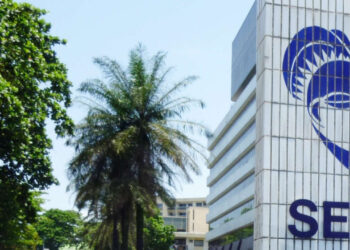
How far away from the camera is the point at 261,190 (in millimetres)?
27594

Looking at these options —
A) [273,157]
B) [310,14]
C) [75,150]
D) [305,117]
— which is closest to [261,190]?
[273,157]

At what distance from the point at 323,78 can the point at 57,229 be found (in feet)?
416

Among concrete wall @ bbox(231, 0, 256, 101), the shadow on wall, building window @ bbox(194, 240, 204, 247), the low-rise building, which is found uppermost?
concrete wall @ bbox(231, 0, 256, 101)

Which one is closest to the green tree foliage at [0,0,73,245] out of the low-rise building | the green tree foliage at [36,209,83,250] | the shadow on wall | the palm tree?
the palm tree

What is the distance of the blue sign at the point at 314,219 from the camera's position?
1080 inches

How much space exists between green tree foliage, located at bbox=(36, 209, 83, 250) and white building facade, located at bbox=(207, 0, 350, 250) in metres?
121

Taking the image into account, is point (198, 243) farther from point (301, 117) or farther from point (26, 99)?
point (26, 99)

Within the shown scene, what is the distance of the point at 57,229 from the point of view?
150 metres

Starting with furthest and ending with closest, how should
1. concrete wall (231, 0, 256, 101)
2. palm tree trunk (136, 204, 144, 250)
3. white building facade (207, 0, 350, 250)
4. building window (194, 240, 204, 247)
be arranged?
building window (194, 240, 204, 247), concrete wall (231, 0, 256, 101), palm tree trunk (136, 204, 144, 250), white building facade (207, 0, 350, 250)

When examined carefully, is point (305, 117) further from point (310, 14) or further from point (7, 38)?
point (7, 38)

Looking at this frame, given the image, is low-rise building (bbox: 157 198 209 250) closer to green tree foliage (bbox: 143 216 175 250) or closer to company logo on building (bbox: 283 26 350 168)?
green tree foliage (bbox: 143 216 175 250)

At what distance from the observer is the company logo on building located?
2831 centimetres

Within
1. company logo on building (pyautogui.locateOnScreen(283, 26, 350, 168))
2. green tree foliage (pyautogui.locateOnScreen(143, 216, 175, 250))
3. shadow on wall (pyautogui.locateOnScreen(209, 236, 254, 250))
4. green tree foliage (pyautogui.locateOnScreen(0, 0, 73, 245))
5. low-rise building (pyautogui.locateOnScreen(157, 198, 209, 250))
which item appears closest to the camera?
green tree foliage (pyautogui.locateOnScreen(0, 0, 73, 245))

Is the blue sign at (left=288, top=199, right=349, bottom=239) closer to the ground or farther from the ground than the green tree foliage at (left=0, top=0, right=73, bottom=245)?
closer to the ground
